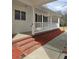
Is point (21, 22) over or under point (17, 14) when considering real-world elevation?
under

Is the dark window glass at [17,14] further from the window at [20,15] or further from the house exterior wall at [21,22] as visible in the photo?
the house exterior wall at [21,22]

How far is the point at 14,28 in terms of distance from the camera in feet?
46.4

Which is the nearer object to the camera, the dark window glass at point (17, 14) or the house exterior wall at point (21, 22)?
the house exterior wall at point (21, 22)

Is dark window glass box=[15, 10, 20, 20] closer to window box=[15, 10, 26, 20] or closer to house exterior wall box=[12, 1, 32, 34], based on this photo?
window box=[15, 10, 26, 20]

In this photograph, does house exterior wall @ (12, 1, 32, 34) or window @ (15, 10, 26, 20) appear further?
window @ (15, 10, 26, 20)

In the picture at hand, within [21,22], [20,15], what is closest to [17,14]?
[20,15]

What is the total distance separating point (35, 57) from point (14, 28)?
263 inches

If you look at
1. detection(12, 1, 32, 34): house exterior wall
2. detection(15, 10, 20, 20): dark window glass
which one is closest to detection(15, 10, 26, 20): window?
detection(15, 10, 20, 20): dark window glass

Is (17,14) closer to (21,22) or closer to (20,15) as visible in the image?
(20,15)

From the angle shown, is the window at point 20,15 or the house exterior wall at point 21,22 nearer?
the house exterior wall at point 21,22

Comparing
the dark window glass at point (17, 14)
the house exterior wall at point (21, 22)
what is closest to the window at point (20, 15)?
the dark window glass at point (17, 14)

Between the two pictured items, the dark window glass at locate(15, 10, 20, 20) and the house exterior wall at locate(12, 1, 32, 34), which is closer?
the house exterior wall at locate(12, 1, 32, 34)
